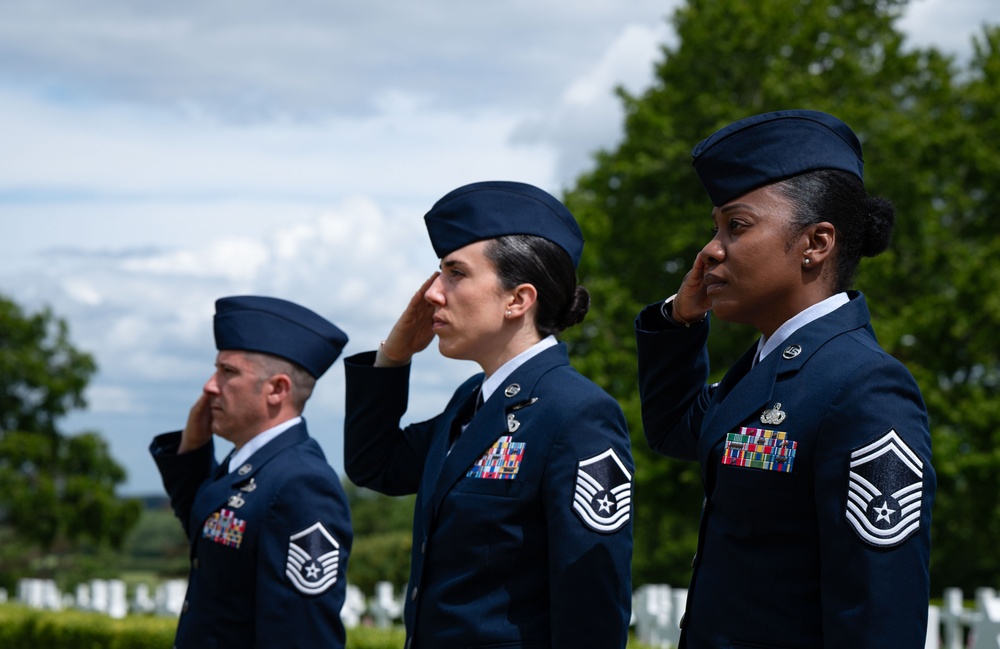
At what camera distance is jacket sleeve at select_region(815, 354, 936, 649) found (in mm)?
2549

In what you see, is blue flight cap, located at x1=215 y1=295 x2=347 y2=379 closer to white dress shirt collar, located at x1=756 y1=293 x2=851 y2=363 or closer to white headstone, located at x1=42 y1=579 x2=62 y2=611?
white dress shirt collar, located at x1=756 y1=293 x2=851 y2=363

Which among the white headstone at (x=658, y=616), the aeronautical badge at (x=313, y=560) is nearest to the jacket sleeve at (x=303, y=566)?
the aeronautical badge at (x=313, y=560)

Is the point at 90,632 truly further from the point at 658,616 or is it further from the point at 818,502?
the point at 818,502

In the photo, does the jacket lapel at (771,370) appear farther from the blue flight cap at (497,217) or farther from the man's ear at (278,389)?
the man's ear at (278,389)

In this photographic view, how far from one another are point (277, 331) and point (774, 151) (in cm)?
301

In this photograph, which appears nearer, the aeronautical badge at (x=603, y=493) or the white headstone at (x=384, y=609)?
the aeronautical badge at (x=603, y=493)

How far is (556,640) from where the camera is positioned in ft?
11.0

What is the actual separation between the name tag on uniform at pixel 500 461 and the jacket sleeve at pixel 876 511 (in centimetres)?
107

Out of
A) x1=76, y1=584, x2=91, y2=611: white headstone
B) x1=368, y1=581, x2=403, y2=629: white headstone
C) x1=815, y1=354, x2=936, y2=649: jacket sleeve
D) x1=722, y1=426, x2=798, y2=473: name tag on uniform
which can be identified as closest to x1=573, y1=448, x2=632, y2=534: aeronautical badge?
x1=722, y1=426, x2=798, y2=473: name tag on uniform

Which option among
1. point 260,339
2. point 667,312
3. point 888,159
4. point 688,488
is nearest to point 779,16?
point 888,159

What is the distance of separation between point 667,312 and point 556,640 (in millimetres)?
900

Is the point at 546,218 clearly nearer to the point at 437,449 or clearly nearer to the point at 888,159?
the point at 437,449

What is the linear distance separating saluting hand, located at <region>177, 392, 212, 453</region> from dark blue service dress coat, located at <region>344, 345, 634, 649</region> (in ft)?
7.67

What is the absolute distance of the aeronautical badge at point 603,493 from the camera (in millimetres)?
3426
